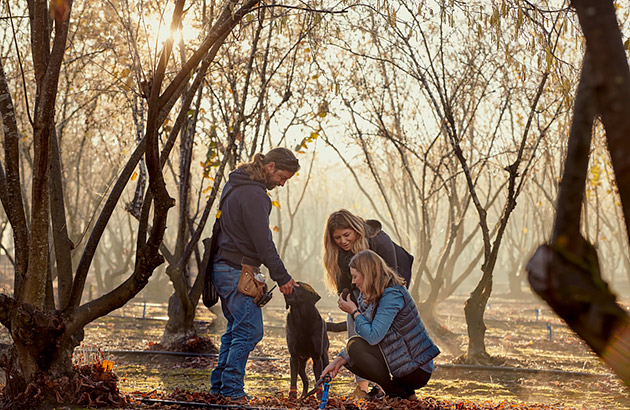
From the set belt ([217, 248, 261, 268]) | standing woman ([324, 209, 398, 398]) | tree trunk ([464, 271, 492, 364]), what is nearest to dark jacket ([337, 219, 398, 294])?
standing woman ([324, 209, 398, 398])

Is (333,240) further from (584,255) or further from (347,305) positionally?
(584,255)

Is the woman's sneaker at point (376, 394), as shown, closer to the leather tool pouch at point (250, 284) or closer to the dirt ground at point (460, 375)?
the dirt ground at point (460, 375)

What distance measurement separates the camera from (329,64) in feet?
46.0

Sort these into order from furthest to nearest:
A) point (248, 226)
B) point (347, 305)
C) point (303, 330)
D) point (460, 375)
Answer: point (460, 375) < point (303, 330) < point (248, 226) < point (347, 305)

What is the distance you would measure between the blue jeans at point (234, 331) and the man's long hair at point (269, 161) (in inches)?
29.7

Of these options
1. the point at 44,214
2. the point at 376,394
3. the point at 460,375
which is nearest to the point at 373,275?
the point at 376,394

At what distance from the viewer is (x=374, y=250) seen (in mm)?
5590

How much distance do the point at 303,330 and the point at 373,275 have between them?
96 cm

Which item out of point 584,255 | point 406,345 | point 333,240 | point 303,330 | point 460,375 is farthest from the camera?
point 460,375

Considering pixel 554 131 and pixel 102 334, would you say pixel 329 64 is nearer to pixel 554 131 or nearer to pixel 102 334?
pixel 554 131

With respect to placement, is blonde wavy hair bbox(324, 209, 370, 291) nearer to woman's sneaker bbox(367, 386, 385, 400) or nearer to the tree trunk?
woman's sneaker bbox(367, 386, 385, 400)

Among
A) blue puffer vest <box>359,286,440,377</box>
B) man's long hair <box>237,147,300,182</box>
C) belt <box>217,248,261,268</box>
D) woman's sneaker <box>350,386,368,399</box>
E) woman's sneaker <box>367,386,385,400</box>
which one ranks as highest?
man's long hair <box>237,147,300,182</box>

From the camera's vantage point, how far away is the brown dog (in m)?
5.45

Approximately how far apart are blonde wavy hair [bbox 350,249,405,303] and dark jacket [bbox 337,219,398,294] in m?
0.67
